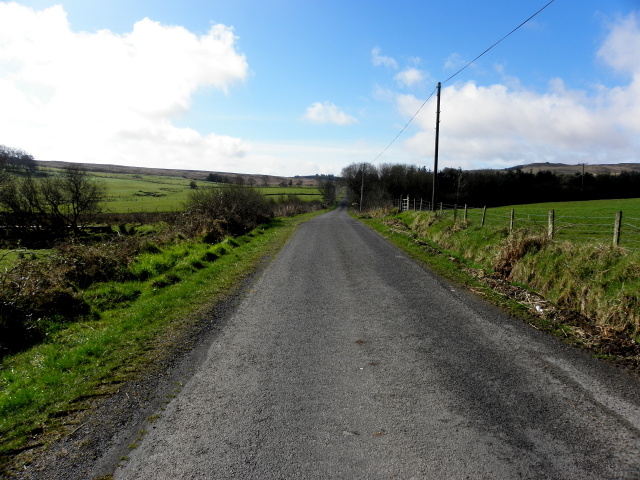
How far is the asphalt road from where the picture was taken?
3.07m

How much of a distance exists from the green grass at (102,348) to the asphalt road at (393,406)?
98 cm

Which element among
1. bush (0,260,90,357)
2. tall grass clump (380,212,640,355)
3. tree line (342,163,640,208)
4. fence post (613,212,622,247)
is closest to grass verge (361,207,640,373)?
tall grass clump (380,212,640,355)

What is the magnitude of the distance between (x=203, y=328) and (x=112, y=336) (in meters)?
1.36

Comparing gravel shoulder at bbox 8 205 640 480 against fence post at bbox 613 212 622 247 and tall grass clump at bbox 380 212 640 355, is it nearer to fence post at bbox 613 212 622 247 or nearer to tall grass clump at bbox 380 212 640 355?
tall grass clump at bbox 380 212 640 355

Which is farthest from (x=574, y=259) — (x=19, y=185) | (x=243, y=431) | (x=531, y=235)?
(x=19, y=185)

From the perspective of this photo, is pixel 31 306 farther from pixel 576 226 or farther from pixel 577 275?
pixel 576 226

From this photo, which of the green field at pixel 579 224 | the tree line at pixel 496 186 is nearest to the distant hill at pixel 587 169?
the tree line at pixel 496 186

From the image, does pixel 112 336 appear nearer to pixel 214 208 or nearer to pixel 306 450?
pixel 306 450

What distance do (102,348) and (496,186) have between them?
247ft

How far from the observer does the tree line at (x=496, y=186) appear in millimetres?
67562

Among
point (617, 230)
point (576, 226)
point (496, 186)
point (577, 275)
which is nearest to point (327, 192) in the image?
point (496, 186)

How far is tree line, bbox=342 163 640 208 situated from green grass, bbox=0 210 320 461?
57.8 metres

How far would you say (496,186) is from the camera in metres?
71.0

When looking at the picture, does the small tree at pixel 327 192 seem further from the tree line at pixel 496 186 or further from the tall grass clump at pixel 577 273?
the tall grass clump at pixel 577 273
